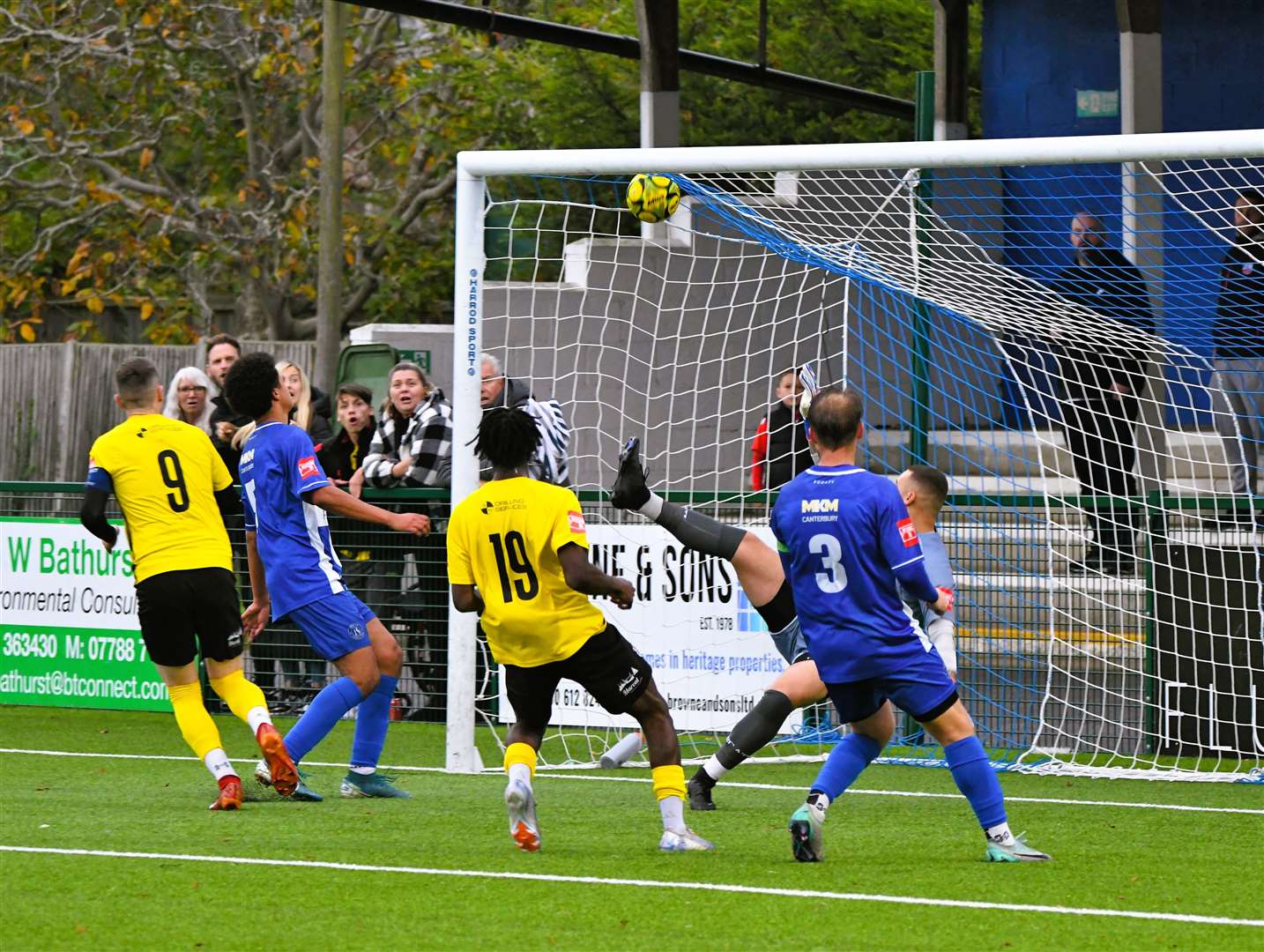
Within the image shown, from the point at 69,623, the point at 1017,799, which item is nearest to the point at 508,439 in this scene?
the point at 1017,799

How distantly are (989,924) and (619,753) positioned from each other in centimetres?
441

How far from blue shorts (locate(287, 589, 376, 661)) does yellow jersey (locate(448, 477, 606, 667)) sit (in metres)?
1.79

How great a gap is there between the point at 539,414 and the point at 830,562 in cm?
393

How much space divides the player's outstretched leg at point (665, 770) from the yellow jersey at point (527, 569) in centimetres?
39

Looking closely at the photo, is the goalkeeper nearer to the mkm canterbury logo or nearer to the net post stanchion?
the mkm canterbury logo

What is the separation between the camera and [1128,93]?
16.4 metres

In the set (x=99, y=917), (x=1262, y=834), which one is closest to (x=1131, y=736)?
(x=1262, y=834)

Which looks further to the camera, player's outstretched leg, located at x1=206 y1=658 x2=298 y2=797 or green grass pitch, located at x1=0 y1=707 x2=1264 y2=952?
player's outstretched leg, located at x1=206 y1=658 x2=298 y2=797

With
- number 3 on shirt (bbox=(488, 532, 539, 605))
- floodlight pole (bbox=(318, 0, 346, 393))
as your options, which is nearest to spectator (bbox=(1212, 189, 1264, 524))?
number 3 on shirt (bbox=(488, 532, 539, 605))

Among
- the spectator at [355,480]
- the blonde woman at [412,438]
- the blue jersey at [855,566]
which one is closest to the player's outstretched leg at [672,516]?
the blue jersey at [855,566]

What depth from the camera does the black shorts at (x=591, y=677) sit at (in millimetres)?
7637

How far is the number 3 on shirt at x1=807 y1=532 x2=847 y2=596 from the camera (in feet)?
24.1

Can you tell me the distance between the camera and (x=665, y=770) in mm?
7609

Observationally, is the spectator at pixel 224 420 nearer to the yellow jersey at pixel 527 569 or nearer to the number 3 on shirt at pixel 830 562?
the yellow jersey at pixel 527 569
